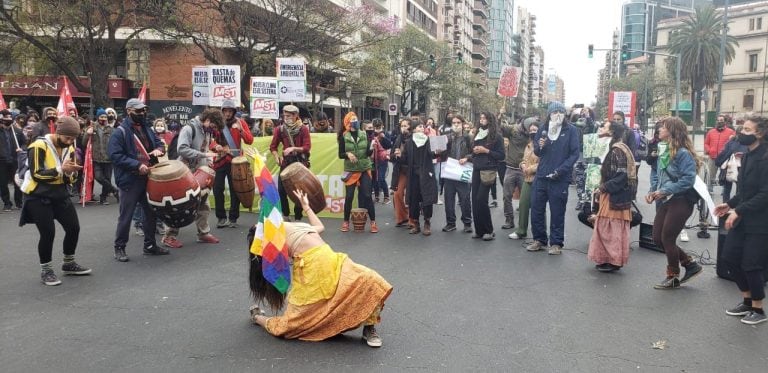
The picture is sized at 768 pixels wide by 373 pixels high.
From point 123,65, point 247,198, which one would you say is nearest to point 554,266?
point 247,198

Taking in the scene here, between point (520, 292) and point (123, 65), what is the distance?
118 ft

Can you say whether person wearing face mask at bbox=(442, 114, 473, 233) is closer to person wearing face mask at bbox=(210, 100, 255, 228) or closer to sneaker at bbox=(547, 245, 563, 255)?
sneaker at bbox=(547, 245, 563, 255)

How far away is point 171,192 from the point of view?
714 centimetres

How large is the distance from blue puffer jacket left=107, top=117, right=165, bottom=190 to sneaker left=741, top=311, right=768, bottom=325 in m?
6.61

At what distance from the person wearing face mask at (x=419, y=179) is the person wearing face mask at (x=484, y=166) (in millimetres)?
673

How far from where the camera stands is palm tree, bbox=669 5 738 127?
64000 mm

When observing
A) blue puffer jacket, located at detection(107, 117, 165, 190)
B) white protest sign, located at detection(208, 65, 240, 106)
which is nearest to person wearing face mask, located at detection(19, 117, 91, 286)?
blue puffer jacket, located at detection(107, 117, 165, 190)

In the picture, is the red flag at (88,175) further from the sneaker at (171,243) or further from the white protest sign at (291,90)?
the sneaker at (171,243)

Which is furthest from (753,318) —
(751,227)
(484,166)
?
(484,166)

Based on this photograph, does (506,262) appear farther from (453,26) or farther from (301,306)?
(453,26)

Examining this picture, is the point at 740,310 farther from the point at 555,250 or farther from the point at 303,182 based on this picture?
the point at 303,182

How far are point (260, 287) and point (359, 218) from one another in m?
4.85

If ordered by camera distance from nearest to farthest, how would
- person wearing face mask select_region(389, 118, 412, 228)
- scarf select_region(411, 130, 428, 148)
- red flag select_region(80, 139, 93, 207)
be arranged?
scarf select_region(411, 130, 428, 148)
person wearing face mask select_region(389, 118, 412, 228)
red flag select_region(80, 139, 93, 207)

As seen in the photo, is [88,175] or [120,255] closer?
[120,255]
